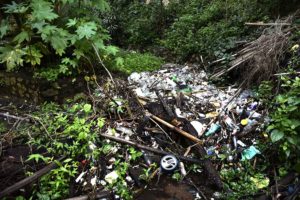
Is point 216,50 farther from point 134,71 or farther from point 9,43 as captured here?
point 9,43

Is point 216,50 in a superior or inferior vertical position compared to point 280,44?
inferior

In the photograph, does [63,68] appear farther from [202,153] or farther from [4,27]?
[202,153]

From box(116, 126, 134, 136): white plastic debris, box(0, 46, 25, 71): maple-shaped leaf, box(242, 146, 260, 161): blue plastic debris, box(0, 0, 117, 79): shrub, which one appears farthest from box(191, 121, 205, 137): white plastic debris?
box(0, 46, 25, 71): maple-shaped leaf

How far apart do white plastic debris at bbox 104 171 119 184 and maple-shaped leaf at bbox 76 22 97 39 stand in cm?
218

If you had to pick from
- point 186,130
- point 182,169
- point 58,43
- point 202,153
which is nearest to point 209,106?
point 186,130

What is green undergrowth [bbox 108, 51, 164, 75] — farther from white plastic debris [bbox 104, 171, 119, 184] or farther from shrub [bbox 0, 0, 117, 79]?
white plastic debris [bbox 104, 171, 119, 184]

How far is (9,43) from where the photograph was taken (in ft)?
15.0

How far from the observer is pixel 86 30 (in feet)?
14.7

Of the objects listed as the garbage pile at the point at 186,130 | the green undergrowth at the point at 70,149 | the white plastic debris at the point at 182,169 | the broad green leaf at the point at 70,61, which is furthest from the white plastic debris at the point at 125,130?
the broad green leaf at the point at 70,61

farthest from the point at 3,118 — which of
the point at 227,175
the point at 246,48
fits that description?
the point at 246,48

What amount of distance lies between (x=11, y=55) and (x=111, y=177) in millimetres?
2532

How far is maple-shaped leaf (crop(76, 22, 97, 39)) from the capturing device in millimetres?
4449

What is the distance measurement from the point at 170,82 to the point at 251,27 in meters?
2.16

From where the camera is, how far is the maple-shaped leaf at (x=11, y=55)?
14.4ft
